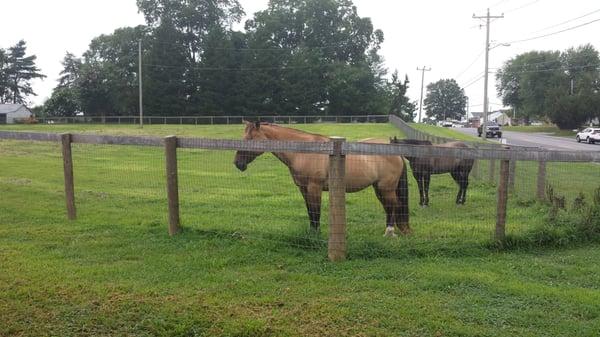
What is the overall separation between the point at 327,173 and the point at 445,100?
533 feet

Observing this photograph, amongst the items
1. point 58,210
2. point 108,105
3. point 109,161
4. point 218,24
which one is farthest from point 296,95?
point 58,210

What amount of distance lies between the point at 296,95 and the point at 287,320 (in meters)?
68.8

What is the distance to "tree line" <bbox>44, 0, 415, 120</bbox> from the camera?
71.1 metres

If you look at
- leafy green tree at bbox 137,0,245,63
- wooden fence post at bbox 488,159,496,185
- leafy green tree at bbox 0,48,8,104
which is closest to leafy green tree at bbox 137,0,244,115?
leafy green tree at bbox 137,0,245,63

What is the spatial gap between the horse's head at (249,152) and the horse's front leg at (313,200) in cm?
91

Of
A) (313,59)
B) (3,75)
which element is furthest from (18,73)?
(313,59)

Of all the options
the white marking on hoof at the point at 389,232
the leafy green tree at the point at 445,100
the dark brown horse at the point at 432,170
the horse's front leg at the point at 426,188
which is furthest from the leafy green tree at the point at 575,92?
the leafy green tree at the point at 445,100

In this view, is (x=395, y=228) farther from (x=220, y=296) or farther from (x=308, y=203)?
(x=220, y=296)

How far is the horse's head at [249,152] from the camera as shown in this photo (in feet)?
24.4

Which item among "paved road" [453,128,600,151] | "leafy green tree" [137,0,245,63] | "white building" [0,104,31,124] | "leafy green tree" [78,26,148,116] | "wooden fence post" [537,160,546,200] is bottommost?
"paved road" [453,128,600,151]

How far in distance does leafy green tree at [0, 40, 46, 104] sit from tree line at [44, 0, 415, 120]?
28.3 m

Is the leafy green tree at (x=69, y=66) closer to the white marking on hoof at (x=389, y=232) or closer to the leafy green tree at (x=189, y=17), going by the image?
the leafy green tree at (x=189, y=17)

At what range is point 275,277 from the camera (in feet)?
18.0

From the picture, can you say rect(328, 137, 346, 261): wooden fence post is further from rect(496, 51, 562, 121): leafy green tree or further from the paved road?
rect(496, 51, 562, 121): leafy green tree
